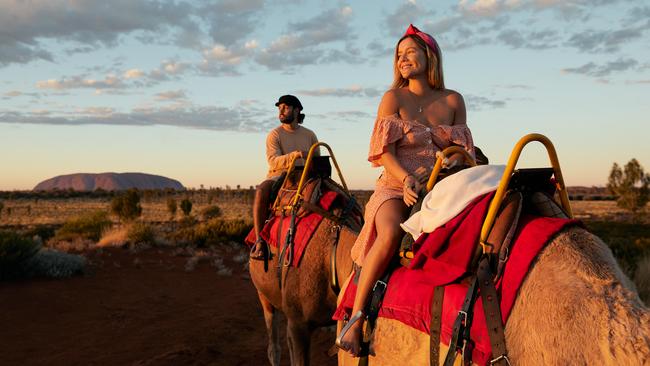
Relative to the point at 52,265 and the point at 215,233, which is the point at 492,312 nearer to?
the point at 52,265

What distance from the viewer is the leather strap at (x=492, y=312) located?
95.1 inches

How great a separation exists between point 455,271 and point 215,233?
20.5 metres

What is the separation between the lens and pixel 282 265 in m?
6.00

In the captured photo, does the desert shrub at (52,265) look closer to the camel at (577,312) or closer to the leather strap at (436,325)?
the leather strap at (436,325)

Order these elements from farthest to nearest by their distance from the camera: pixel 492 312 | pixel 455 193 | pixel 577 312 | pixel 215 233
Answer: pixel 215 233 < pixel 455 193 < pixel 492 312 < pixel 577 312

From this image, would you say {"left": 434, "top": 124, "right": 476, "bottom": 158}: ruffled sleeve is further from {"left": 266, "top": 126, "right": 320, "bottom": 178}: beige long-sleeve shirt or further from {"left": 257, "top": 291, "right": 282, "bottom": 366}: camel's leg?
{"left": 257, "top": 291, "right": 282, "bottom": 366}: camel's leg

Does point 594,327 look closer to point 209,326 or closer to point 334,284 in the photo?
point 334,284

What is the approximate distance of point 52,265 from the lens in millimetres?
14133

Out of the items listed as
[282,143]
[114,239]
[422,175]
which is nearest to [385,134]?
[422,175]

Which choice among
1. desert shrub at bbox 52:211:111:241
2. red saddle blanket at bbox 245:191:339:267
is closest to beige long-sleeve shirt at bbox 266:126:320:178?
red saddle blanket at bbox 245:191:339:267

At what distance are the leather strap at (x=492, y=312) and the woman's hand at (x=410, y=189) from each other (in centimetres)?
84

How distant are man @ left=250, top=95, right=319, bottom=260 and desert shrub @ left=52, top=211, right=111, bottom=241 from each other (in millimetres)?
17956

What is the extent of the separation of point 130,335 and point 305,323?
5.74 meters

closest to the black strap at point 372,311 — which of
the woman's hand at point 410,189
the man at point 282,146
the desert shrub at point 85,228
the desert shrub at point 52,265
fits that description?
the woman's hand at point 410,189
